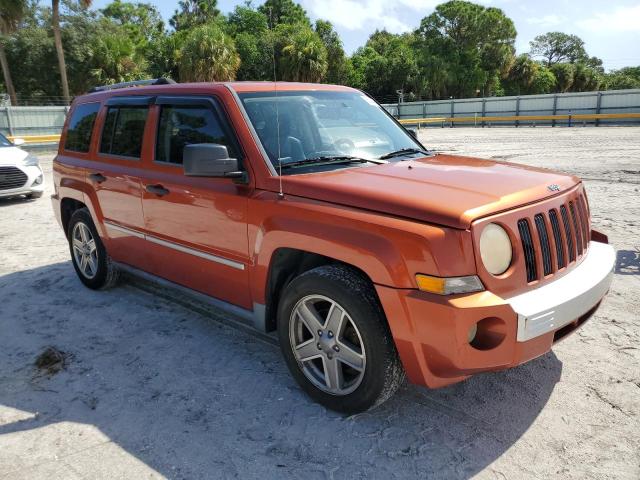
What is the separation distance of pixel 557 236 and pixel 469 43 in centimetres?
5939

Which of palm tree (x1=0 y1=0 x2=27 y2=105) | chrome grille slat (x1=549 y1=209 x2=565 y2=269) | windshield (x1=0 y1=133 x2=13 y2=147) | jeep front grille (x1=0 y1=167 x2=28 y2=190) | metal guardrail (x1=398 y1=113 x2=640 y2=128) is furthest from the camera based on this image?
palm tree (x1=0 y1=0 x2=27 y2=105)

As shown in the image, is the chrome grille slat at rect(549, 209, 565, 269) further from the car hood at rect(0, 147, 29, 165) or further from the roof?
the car hood at rect(0, 147, 29, 165)

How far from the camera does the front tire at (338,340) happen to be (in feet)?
9.21

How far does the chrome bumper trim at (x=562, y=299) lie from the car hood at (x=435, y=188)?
460 mm

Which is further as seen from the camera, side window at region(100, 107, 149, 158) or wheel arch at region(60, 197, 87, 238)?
wheel arch at region(60, 197, 87, 238)

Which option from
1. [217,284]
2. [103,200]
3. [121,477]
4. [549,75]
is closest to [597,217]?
[217,284]

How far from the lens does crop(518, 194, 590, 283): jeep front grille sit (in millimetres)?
2750

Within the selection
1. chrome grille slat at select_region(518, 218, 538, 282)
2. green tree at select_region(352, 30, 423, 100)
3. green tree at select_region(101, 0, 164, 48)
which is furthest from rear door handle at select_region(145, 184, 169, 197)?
green tree at select_region(101, 0, 164, 48)

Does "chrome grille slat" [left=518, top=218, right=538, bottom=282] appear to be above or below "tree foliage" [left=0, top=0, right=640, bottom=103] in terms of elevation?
below

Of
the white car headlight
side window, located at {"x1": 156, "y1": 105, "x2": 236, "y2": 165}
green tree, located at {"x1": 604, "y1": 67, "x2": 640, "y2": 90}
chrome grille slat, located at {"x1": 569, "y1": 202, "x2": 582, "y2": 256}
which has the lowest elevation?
the white car headlight

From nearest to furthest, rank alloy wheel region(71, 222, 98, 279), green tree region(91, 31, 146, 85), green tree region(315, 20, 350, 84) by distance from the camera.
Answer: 1. alloy wheel region(71, 222, 98, 279)
2. green tree region(91, 31, 146, 85)
3. green tree region(315, 20, 350, 84)

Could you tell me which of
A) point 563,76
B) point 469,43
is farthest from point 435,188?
point 563,76

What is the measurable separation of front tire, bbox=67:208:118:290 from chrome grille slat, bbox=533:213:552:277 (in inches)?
154

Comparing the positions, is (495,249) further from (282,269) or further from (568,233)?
(282,269)
